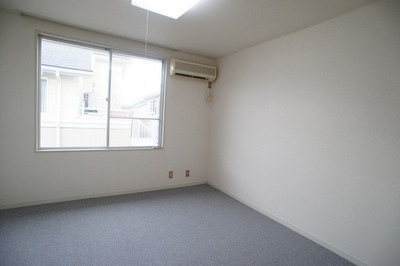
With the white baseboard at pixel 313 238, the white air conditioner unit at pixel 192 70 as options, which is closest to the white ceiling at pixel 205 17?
the white air conditioner unit at pixel 192 70

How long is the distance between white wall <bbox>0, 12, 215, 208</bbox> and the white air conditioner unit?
173 millimetres

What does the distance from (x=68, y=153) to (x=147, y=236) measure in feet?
5.64

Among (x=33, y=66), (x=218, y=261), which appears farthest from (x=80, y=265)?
(x=33, y=66)

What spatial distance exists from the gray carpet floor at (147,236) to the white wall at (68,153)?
271 millimetres

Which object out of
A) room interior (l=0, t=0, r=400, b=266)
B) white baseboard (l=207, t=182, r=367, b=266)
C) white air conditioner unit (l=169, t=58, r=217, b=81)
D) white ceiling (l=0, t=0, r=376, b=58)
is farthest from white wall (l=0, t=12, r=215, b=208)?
white baseboard (l=207, t=182, r=367, b=266)

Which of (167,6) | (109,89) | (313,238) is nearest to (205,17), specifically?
(167,6)

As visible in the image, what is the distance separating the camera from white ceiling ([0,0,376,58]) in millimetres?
2074

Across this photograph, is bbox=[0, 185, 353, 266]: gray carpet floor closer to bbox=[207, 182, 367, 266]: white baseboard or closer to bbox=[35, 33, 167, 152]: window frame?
bbox=[207, 182, 367, 266]: white baseboard

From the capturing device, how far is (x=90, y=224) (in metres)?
2.50

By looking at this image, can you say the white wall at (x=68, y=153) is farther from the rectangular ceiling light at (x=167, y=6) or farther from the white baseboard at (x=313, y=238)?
the white baseboard at (x=313, y=238)

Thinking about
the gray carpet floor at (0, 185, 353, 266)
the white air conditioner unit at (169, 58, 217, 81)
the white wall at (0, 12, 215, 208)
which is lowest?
the gray carpet floor at (0, 185, 353, 266)

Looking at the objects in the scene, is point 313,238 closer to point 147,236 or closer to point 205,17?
point 147,236

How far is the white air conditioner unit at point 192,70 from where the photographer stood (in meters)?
3.57

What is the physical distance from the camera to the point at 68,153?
303 cm
